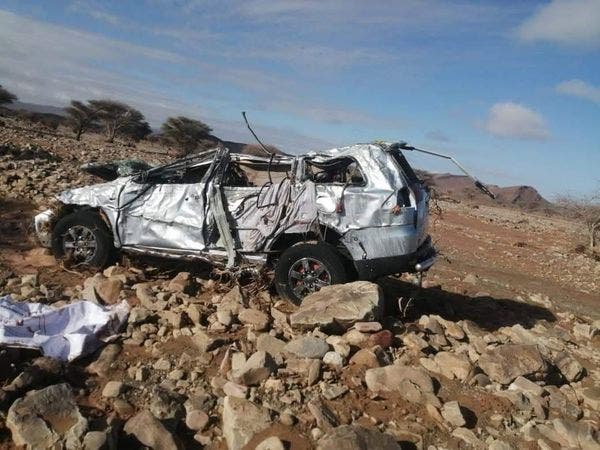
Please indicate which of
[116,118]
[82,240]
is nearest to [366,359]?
[82,240]

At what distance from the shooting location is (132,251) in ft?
20.8

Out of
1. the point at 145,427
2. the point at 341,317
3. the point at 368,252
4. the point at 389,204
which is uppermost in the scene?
the point at 389,204

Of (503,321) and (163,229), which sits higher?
(163,229)

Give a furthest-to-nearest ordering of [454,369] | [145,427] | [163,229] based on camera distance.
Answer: [163,229]
[454,369]
[145,427]

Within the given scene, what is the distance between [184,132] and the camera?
3344 cm

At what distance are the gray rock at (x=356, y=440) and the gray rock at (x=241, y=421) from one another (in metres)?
0.42

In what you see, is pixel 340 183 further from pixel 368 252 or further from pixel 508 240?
pixel 508 240

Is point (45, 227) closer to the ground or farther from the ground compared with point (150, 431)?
farther from the ground

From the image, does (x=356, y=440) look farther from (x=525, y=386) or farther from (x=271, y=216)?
(x=271, y=216)

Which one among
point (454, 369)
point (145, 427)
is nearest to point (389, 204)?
point (454, 369)

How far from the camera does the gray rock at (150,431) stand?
125 inches

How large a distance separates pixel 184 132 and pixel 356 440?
32.0 metres

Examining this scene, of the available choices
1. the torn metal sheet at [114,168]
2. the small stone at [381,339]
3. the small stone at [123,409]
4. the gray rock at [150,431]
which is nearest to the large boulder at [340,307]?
the small stone at [381,339]

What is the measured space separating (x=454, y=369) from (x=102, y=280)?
3.60 m
